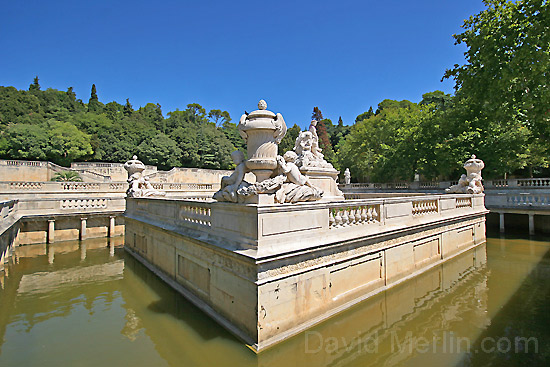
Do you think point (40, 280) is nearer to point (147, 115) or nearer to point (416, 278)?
point (416, 278)

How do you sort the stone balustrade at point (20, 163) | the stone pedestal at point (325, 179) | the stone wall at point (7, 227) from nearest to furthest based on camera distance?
1. the stone wall at point (7, 227)
2. the stone pedestal at point (325, 179)
3. the stone balustrade at point (20, 163)

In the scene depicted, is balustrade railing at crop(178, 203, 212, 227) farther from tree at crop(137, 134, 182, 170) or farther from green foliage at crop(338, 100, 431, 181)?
tree at crop(137, 134, 182, 170)

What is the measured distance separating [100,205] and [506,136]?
2583 cm

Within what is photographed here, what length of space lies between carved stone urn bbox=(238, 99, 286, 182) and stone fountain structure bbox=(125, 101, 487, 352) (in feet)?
0.07

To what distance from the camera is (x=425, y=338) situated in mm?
5488

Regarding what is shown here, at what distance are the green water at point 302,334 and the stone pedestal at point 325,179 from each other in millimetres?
4126

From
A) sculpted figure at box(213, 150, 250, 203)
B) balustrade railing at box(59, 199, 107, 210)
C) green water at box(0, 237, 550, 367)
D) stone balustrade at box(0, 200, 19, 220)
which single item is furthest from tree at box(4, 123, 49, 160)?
sculpted figure at box(213, 150, 250, 203)

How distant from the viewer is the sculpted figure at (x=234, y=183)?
19.5 ft

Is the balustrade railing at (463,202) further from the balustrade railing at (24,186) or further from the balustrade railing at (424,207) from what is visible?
the balustrade railing at (24,186)

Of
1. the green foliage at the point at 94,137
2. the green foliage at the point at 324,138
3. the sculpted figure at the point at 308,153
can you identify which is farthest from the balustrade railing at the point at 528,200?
the green foliage at the point at 94,137

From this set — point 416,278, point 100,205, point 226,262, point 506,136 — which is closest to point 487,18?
point 506,136

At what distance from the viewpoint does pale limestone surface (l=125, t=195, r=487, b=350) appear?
500cm

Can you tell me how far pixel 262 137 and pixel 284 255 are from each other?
8.82 ft

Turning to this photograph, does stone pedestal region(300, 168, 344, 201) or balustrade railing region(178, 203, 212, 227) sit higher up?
stone pedestal region(300, 168, 344, 201)
